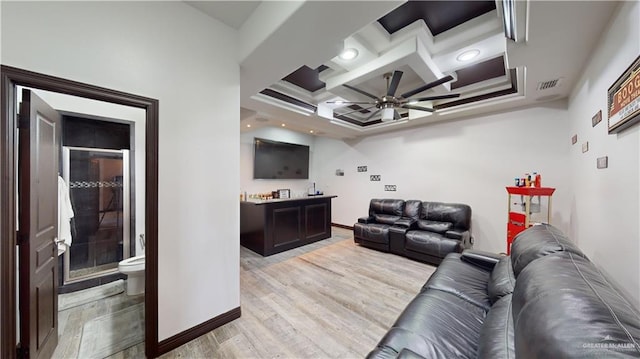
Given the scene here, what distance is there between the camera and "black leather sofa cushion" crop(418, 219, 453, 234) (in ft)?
12.9

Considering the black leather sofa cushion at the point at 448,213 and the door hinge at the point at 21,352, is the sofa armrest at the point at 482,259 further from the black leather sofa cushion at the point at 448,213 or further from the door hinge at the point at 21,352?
the door hinge at the point at 21,352

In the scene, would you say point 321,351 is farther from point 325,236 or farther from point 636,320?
point 325,236

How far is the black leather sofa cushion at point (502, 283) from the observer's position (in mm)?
1524

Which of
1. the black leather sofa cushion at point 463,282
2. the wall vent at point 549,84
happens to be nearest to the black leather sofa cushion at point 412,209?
the black leather sofa cushion at point 463,282

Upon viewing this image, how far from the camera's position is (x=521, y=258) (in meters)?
1.55

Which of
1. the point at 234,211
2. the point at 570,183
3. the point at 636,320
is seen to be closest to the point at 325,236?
the point at 234,211

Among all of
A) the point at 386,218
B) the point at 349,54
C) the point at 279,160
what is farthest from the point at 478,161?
the point at 279,160

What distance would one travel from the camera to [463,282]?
76.9 inches

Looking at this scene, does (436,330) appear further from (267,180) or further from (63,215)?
(267,180)

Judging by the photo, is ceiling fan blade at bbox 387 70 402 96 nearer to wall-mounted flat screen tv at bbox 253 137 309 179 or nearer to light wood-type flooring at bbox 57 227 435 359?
light wood-type flooring at bbox 57 227 435 359

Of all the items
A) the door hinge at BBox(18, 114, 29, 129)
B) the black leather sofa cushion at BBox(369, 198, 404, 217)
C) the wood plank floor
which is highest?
the door hinge at BBox(18, 114, 29, 129)

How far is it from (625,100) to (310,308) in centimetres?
289

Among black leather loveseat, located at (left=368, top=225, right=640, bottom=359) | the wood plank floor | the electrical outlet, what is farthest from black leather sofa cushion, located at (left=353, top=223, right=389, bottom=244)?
the electrical outlet

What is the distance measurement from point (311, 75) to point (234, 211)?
226 centimetres
